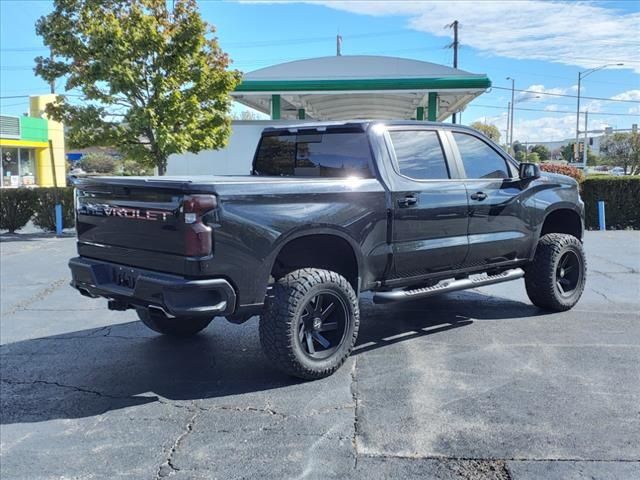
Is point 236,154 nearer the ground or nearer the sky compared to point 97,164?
nearer the ground

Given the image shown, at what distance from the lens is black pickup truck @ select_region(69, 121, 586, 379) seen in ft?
13.2

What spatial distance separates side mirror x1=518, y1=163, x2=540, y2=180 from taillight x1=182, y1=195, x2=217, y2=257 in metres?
3.63

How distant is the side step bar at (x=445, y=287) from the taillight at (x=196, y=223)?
174 cm

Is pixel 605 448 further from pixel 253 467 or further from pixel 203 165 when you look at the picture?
pixel 203 165

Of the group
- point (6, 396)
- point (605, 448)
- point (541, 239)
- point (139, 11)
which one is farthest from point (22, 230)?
point (605, 448)

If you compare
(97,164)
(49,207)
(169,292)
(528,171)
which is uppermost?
(97,164)

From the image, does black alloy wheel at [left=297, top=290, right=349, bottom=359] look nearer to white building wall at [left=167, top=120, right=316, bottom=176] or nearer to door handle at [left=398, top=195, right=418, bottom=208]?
door handle at [left=398, top=195, right=418, bottom=208]

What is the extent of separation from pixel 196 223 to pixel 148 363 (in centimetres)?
188

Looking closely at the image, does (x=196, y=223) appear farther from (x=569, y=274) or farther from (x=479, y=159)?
(x=569, y=274)

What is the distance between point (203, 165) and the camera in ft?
68.3

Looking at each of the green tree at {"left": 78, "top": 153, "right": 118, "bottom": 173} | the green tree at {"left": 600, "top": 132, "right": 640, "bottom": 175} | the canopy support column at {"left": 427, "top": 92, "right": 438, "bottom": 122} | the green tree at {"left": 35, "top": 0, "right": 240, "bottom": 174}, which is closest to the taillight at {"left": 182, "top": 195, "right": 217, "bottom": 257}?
the green tree at {"left": 35, "top": 0, "right": 240, "bottom": 174}

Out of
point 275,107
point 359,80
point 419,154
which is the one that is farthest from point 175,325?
point 275,107

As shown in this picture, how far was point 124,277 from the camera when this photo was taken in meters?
4.39

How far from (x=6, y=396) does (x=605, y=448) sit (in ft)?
13.7
